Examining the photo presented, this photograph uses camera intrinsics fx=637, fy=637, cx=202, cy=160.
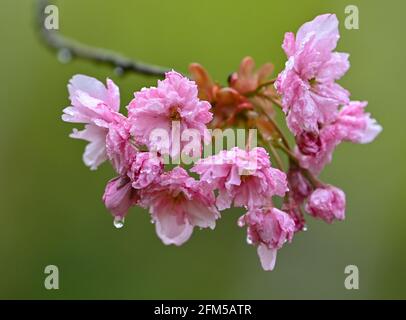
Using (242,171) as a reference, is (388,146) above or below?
above

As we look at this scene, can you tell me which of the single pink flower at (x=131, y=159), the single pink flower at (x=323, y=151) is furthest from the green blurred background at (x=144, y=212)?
the single pink flower at (x=131, y=159)

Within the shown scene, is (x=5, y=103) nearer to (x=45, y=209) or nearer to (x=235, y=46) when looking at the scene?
(x=45, y=209)

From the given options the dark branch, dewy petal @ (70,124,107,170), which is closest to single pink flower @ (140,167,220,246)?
dewy petal @ (70,124,107,170)

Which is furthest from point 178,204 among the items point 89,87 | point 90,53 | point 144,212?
point 144,212

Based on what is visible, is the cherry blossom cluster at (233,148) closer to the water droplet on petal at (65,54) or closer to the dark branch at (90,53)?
the dark branch at (90,53)

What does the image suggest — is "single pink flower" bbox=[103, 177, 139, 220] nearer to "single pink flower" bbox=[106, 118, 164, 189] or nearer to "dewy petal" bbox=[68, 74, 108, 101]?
"single pink flower" bbox=[106, 118, 164, 189]

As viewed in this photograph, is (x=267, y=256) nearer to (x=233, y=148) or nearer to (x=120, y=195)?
(x=233, y=148)
